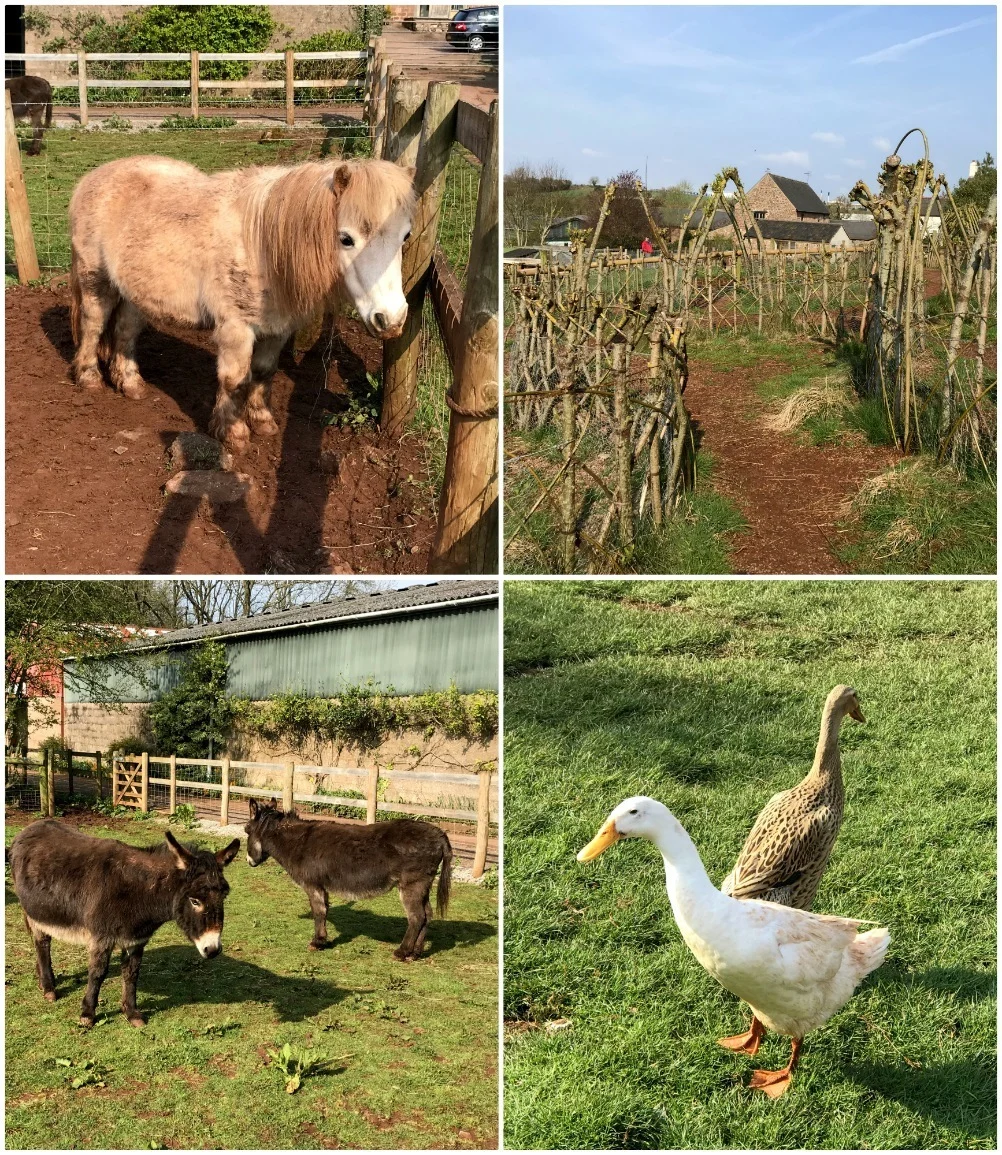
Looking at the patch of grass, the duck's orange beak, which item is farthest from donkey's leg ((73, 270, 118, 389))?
the patch of grass

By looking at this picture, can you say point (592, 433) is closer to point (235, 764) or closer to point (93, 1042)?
point (235, 764)

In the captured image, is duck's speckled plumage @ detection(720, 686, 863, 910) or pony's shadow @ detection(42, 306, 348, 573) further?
pony's shadow @ detection(42, 306, 348, 573)

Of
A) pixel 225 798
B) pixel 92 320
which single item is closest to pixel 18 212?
pixel 92 320

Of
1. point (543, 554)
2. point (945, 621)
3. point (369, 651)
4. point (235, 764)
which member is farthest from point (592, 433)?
point (235, 764)

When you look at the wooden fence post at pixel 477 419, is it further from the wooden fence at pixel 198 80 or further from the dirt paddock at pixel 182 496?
the wooden fence at pixel 198 80

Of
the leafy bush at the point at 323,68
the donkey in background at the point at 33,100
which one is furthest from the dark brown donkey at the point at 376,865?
the donkey in background at the point at 33,100

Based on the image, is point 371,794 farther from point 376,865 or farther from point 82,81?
point 82,81

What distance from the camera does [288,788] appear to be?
252 inches

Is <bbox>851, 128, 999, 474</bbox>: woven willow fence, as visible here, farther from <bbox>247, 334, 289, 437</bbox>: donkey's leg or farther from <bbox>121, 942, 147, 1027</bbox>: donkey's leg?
<bbox>121, 942, 147, 1027</bbox>: donkey's leg

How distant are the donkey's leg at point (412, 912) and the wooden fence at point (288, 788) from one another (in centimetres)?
103

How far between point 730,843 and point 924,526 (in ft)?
8.81

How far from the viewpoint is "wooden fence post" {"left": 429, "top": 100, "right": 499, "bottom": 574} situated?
3.23 metres

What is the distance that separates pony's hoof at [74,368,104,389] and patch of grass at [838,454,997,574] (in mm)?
4644

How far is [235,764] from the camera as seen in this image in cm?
670
